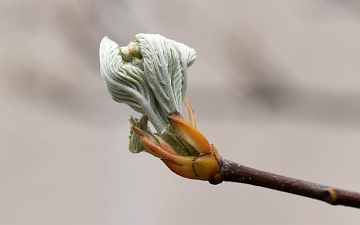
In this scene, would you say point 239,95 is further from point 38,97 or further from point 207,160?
point 207,160

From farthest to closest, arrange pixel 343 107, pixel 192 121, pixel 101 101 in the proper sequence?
pixel 101 101 < pixel 343 107 < pixel 192 121

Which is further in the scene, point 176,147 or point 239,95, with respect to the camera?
point 239,95

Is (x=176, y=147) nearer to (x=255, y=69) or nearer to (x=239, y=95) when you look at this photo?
(x=255, y=69)

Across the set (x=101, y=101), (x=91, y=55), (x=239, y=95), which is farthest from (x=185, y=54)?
(x=101, y=101)

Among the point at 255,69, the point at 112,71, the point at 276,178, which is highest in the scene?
the point at 255,69

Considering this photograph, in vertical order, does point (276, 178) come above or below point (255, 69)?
below

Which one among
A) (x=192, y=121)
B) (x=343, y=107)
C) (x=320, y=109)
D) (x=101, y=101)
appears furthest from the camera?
(x=101, y=101)

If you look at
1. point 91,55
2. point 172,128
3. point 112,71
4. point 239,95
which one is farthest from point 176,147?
point 91,55
